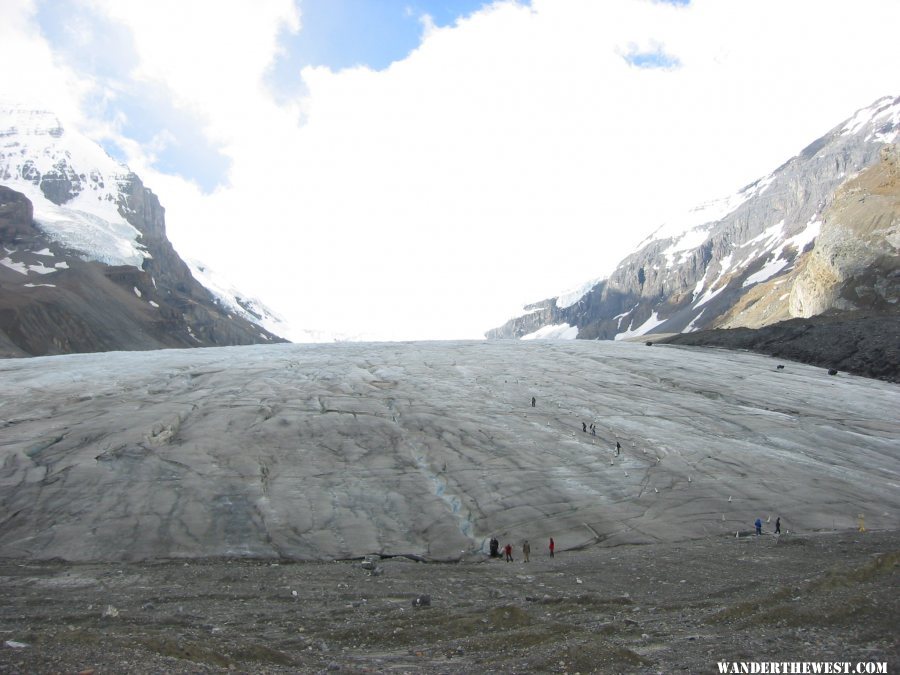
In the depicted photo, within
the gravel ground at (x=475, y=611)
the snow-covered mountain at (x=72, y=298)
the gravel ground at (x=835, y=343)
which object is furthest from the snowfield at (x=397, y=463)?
the snow-covered mountain at (x=72, y=298)

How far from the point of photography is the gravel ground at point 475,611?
35.1 feet

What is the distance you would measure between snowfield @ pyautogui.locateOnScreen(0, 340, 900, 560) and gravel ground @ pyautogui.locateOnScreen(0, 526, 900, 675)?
61.0 inches

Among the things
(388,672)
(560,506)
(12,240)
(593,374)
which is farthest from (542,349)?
(12,240)

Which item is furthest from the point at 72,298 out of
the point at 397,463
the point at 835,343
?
the point at 835,343

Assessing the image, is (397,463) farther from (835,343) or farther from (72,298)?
(72,298)

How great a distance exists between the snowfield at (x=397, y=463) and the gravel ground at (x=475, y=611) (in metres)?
1.55

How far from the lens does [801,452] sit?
31.6 meters

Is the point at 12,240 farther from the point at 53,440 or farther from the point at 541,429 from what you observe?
the point at 541,429

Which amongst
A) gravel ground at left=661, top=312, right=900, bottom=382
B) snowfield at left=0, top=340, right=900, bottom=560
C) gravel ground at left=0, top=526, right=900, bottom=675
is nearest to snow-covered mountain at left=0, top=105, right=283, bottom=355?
snowfield at left=0, top=340, right=900, bottom=560

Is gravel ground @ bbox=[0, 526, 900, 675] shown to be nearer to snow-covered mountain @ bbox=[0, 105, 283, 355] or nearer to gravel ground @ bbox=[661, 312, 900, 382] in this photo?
gravel ground @ bbox=[661, 312, 900, 382]

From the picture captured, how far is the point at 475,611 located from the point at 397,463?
1207 centimetres

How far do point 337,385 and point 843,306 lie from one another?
92.0 meters

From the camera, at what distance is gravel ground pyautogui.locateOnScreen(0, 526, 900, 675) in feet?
35.1

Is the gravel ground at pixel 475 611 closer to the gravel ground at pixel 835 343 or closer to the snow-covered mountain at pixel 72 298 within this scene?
the gravel ground at pixel 835 343
